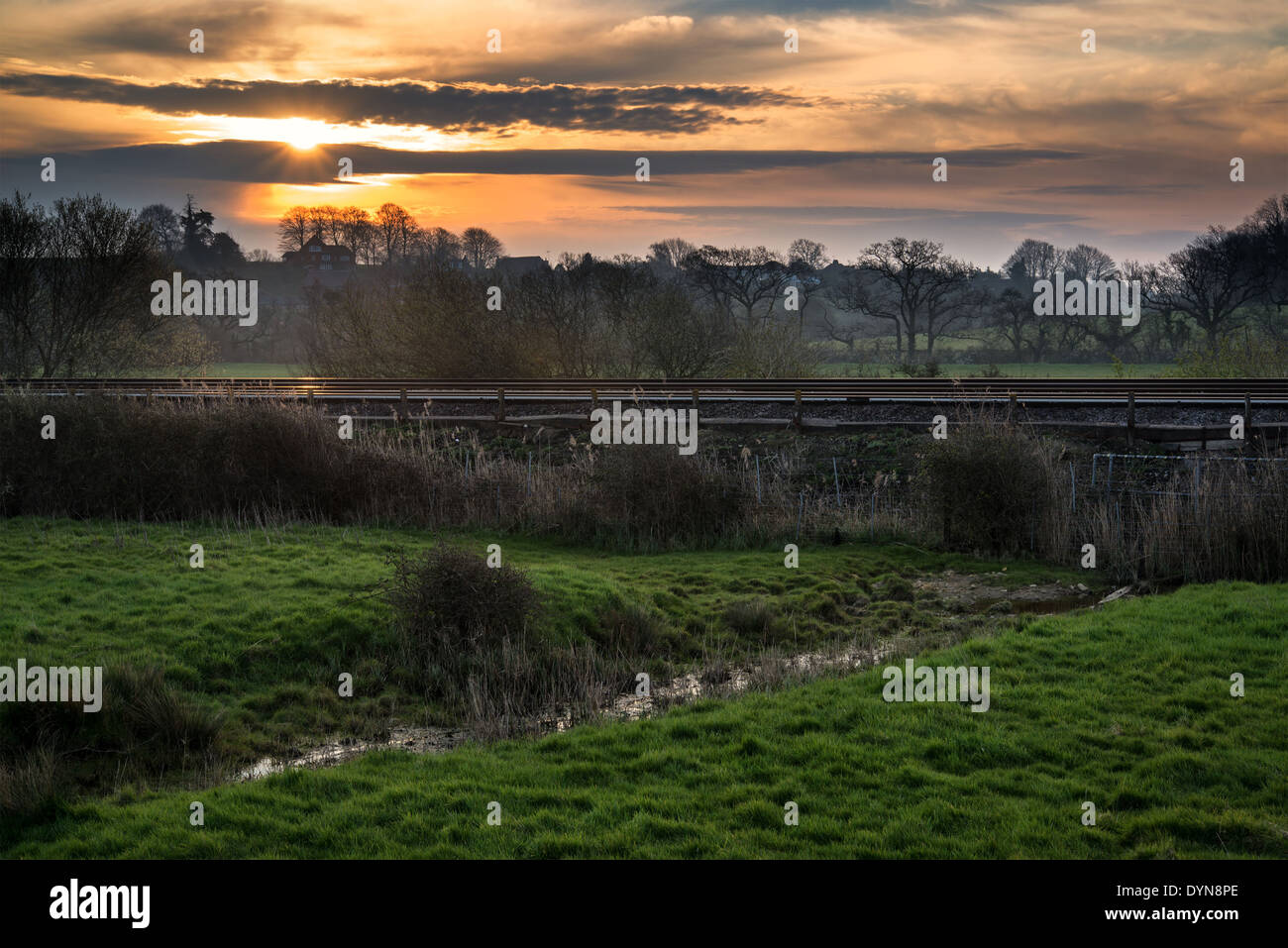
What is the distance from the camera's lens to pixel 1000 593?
17312 mm

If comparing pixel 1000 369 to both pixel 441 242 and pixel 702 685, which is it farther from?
pixel 702 685

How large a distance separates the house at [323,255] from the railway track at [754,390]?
149 feet

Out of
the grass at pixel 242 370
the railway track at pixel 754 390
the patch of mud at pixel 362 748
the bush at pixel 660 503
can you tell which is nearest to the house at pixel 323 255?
the grass at pixel 242 370

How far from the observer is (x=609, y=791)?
845cm

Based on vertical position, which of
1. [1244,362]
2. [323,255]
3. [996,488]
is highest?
[323,255]

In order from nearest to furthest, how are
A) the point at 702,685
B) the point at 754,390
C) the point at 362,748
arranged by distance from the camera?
the point at 362,748 < the point at 702,685 < the point at 754,390

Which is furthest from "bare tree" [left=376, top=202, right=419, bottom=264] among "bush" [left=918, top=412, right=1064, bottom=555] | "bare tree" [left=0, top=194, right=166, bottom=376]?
"bush" [left=918, top=412, right=1064, bottom=555]

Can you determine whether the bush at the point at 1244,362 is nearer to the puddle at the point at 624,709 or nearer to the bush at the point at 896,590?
the bush at the point at 896,590

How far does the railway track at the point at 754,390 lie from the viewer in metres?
26.2

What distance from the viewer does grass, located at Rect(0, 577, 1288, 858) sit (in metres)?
7.38

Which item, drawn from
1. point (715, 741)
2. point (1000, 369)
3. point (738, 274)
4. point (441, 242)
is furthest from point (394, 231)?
point (715, 741)

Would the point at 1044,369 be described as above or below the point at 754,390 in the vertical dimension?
above

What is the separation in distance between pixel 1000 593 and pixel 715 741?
9.28 m
